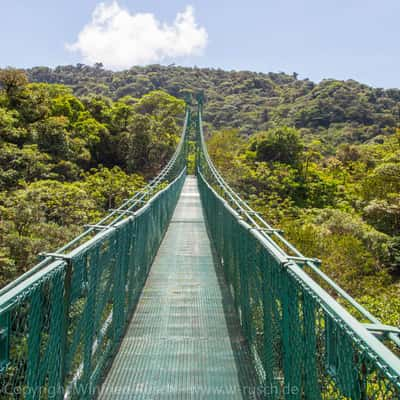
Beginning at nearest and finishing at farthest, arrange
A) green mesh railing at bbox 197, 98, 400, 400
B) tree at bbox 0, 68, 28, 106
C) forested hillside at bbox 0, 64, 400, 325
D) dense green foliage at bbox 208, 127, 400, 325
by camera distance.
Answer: green mesh railing at bbox 197, 98, 400, 400 → forested hillside at bbox 0, 64, 400, 325 → dense green foliage at bbox 208, 127, 400, 325 → tree at bbox 0, 68, 28, 106

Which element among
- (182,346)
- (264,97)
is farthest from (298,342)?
(264,97)

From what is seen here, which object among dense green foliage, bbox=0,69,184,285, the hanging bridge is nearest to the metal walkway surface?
the hanging bridge

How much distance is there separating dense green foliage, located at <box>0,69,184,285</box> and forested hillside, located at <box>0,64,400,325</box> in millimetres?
48

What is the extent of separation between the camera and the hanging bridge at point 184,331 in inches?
43.6

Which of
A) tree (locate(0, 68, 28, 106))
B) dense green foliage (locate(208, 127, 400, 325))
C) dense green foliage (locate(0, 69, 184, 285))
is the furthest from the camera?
tree (locate(0, 68, 28, 106))

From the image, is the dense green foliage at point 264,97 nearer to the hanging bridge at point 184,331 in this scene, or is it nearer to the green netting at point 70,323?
the hanging bridge at point 184,331

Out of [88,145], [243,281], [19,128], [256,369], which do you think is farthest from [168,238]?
[88,145]

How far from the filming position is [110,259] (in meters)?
2.41

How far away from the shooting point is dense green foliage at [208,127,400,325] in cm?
1159

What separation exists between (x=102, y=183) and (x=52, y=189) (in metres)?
5.39

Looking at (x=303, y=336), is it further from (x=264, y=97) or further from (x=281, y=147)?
(x=264, y=97)

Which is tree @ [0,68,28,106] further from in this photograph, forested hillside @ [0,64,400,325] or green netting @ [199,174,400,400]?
green netting @ [199,174,400,400]

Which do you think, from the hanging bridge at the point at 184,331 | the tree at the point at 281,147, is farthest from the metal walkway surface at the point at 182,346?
the tree at the point at 281,147

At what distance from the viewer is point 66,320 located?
63.4 inches
